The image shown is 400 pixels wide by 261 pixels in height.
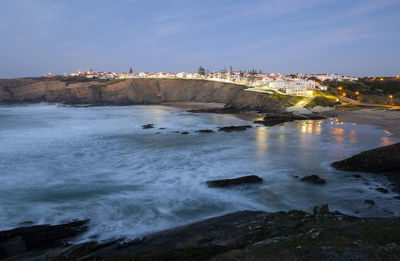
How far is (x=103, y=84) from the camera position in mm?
93562

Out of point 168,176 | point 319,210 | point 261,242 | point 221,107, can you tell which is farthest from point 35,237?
point 221,107

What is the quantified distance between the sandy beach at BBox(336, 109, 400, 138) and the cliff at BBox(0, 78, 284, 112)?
41506 mm

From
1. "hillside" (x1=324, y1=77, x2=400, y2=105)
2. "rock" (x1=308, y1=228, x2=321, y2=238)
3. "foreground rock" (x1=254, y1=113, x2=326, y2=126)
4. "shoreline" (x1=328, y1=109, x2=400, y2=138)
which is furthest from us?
"hillside" (x1=324, y1=77, x2=400, y2=105)

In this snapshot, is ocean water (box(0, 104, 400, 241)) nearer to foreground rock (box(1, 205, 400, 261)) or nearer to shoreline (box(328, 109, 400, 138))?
foreground rock (box(1, 205, 400, 261))

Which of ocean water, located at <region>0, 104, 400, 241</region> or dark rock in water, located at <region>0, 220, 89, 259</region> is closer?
dark rock in water, located at <region>0, 220, 89, 259</region>

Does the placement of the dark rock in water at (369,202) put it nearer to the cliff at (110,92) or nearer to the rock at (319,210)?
the rock at (319,210)

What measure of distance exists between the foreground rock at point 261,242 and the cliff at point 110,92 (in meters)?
73.7

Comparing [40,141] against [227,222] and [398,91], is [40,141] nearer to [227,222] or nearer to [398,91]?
[227,222]

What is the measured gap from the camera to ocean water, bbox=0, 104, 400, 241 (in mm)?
13102

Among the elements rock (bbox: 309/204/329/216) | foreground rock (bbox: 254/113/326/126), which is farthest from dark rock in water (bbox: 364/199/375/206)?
foreground rock (bbox: 254/113/326/126)

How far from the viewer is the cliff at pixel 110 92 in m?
88.1

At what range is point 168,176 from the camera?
19.2 m

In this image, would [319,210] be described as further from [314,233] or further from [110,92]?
[110,92]

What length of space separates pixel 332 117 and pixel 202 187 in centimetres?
3791
